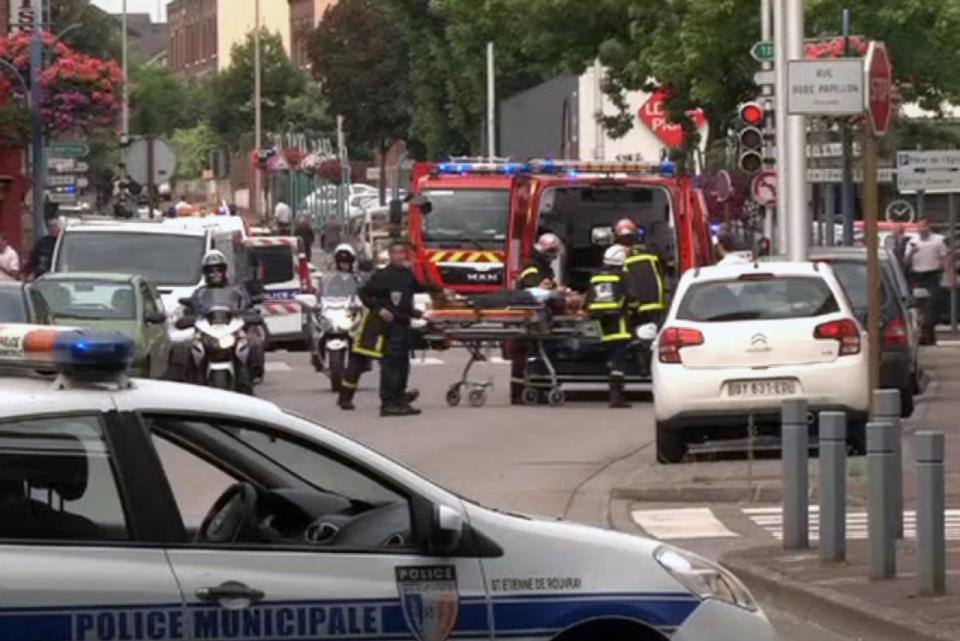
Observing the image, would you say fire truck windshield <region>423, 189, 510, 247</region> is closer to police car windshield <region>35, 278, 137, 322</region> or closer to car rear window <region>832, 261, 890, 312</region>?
police car windshield <region>35, 278, 137, 322</region>

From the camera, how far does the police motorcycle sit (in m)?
28.2

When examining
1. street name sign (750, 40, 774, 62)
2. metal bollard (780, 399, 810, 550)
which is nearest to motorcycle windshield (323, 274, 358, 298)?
street name sign (750, 40, 774, 62)

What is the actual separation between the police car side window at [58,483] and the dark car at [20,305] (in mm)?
15627

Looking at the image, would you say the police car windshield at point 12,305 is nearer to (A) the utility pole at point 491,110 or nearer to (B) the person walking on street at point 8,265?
(B) the person walking on street at point 8,265

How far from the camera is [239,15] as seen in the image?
122312 mm

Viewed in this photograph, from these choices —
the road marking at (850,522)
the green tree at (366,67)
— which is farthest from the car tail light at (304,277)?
the green tree at (366,67)

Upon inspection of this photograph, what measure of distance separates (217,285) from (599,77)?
3306 cm

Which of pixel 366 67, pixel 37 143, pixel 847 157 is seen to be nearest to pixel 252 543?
pixel 847 157

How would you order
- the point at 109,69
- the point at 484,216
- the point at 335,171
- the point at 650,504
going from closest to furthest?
the point at 650,504 → the point at 484,216 → the point at 109,69 → the point at 335,171

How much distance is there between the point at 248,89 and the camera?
10488 centimetres

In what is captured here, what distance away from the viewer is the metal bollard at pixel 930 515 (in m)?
12.0

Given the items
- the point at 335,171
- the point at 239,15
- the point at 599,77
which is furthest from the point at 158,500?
the point at 239,15

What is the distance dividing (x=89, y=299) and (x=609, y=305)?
5.75 metres

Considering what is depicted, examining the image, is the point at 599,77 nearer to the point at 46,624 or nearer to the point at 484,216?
the point at 484,216
